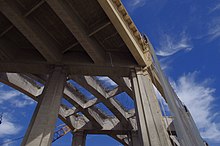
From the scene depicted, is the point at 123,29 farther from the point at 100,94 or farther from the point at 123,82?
the point at 100,94

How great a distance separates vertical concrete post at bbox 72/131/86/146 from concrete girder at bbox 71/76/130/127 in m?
3.73

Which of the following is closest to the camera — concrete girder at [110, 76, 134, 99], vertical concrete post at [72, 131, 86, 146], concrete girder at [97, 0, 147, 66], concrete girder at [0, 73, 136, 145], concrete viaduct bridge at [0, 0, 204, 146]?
concrete viaduct bridge at [0, 0, 204, 146]

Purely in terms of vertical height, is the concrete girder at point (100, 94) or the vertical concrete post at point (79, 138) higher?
the concrete girder at point (100, 94)

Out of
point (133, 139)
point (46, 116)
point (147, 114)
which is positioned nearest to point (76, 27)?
point (46, 116)

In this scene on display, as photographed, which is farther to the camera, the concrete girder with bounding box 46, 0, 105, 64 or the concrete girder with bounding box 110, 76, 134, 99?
the concrete girder with bounding box 110, 76, 134, 99

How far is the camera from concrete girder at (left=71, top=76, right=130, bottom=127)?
11.7 metres

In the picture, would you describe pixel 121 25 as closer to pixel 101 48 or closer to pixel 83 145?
pixel 101 48

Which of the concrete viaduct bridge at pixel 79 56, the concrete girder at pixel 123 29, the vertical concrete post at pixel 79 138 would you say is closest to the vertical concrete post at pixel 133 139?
the vertical concrete post at pixel 79 138

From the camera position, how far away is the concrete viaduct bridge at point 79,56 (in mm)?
6674

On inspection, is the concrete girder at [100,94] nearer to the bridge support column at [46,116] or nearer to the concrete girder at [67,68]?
the concrete girder at [67,68]

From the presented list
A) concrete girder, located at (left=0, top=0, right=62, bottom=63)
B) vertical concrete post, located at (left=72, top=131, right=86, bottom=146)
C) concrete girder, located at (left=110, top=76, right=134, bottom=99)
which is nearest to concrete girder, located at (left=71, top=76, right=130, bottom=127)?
concrete girder, located at (left=110, top=76, right=134, bottom=99)

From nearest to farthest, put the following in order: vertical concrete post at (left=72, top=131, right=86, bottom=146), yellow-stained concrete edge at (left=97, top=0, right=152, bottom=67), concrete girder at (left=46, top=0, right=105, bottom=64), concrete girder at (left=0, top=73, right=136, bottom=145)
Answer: concrete girder at (left=46, top=0, right=105, bottom=64), yellow-stained concrete edge at (left=97, top=0, right=152, bottom=67), concrete girder at (left=0, top=73, right=136, bottom=145), vertical concrete post at (left=72, top=131, right=86, bottom=146)

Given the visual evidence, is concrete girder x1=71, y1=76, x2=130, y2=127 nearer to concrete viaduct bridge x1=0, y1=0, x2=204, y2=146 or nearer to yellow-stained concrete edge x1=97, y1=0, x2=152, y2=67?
concrete viaduct bridge x1=0, y1=0, x2=204, y2=146

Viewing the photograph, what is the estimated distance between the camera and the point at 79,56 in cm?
956
